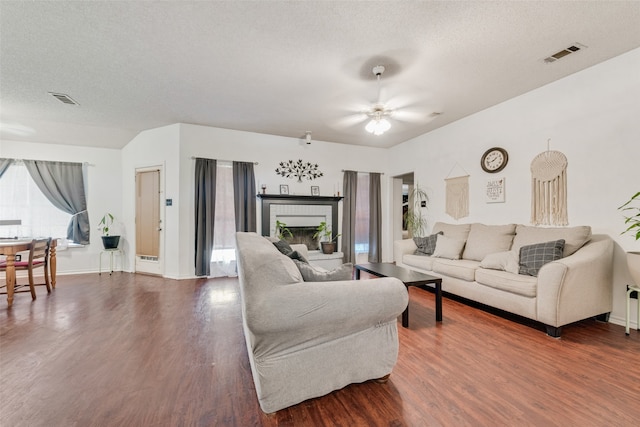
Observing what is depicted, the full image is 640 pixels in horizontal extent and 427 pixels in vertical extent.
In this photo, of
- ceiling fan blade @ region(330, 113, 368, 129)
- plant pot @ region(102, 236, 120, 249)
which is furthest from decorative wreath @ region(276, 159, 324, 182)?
plant pot @ region(102, 236, 120, 249)

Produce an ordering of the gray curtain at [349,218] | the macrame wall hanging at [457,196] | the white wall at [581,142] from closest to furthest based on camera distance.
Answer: the white wall at [581,142] < the macrame wall hanging at [457,196] < the gray curtain at [349,218]

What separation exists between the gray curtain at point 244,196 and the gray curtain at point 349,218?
6.34 ft

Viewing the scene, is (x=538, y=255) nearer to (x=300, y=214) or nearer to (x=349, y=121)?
(x=349, y=121)

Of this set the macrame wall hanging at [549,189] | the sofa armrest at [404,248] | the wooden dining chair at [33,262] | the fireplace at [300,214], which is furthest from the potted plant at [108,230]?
the macrame wall hanging at [549,189]

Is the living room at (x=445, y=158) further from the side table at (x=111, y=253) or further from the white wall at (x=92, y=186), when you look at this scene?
the side table at (x=111, y=253)

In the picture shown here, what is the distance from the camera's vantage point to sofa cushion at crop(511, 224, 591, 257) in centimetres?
279

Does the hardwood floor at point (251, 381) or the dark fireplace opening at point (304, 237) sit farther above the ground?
the dark fireplace opening at point (304, 237)

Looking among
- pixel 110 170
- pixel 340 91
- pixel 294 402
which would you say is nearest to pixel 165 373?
pixel 294 402

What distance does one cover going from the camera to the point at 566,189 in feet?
10.2

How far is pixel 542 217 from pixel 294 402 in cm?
363

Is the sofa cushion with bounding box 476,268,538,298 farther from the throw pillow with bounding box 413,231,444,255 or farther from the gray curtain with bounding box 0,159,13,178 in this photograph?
the gray curtain with bounding box 0,159,13,178

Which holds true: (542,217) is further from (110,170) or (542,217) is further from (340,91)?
(110,170)

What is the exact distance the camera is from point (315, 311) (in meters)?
1.51

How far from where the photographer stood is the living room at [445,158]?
2732 millimetres
